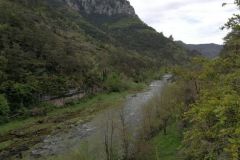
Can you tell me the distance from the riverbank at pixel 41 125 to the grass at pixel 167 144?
18.6 meters

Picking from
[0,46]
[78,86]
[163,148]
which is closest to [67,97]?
[78,86]

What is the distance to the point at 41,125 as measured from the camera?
7419 centimetres

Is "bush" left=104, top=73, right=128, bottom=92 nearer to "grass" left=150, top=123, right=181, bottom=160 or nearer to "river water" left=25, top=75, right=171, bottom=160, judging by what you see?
"river water" left=25, top=75, right=171, bottom=160

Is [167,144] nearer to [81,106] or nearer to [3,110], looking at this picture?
[3,110]

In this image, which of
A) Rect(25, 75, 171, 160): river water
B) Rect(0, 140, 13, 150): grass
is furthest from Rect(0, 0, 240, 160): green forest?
Rect(25, 75, 171, 160): river water

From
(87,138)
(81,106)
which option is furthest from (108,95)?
(87,138)

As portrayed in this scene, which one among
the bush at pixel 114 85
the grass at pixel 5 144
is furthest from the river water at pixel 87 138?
the bush at pixel 114 85

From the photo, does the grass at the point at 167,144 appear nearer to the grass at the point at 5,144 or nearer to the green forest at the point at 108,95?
the green forest at the point at 108,95

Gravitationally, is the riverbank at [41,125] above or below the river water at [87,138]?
below

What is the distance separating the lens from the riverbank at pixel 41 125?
59.0 m

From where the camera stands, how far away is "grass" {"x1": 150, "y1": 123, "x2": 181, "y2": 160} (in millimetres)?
44625

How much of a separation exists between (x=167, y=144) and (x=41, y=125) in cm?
3209

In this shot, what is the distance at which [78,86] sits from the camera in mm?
109812

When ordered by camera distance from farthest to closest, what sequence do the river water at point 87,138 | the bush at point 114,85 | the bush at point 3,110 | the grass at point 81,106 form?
the bush at point 114,85 → the bush at point 3,110 → the grass at point 81,106 → the river water at point 87,138
